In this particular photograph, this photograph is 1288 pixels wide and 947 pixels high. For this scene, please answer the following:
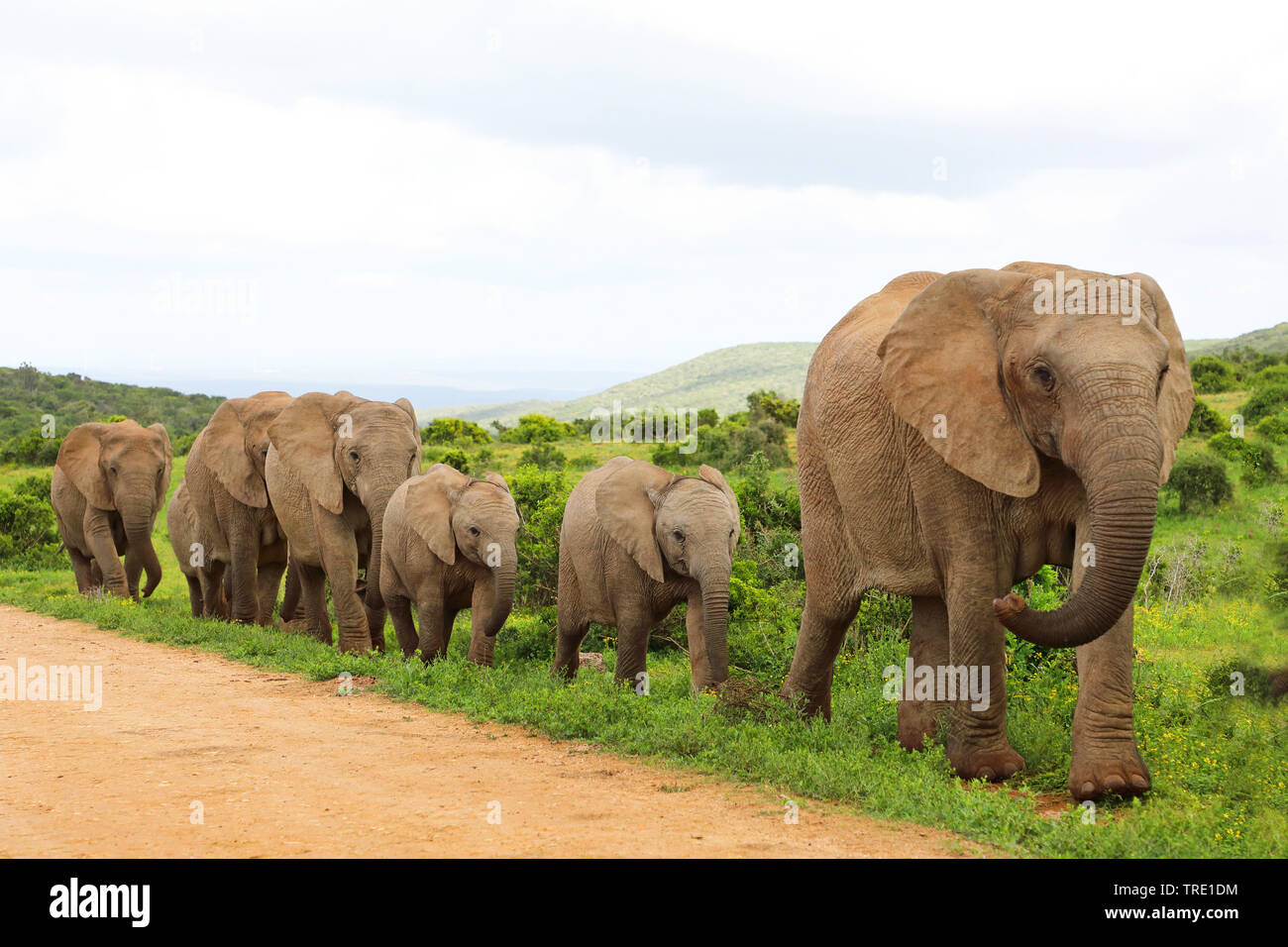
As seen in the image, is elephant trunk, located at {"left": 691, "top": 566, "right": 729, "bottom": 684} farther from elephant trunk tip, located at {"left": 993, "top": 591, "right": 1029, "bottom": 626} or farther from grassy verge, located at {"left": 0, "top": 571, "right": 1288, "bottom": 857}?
elephant trunk tip, located at {"left": 993, "top": 591, "right": 1029, "bottom": 626}

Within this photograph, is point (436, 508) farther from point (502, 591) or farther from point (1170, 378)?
point (1170, 378)

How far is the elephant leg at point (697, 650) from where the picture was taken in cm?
1045

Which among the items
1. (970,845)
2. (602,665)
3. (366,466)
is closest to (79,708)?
(366,466)

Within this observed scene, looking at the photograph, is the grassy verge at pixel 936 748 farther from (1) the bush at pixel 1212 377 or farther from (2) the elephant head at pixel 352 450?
(1) the bush at pixel 1212 377

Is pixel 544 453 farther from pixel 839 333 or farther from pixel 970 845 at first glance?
pixel 970 845

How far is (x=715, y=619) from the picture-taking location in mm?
10008

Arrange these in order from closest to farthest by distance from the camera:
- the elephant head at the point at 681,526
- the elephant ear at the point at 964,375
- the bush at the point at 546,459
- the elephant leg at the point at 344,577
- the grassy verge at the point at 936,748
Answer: the grassy verge at the point at 936,748, the elephant ear at the point at 964,375, the elephant head at the point at 681,526, the elephant leg at the point at 344,577, the bush at the point at 546,459

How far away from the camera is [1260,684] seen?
825cm

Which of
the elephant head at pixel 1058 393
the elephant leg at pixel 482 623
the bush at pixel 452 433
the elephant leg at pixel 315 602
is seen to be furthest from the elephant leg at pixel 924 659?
the bush at pixel 452 433

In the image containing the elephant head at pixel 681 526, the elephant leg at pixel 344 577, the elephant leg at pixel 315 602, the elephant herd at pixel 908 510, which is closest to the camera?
the elephant herd at pixel 908 510

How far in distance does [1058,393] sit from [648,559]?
5.09 meters

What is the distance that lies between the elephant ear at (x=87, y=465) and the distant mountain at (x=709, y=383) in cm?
→ 11459

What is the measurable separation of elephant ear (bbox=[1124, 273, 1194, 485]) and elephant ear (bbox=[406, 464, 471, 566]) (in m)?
7.15

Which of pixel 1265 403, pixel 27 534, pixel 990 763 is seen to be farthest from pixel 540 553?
pixel 1265 403
